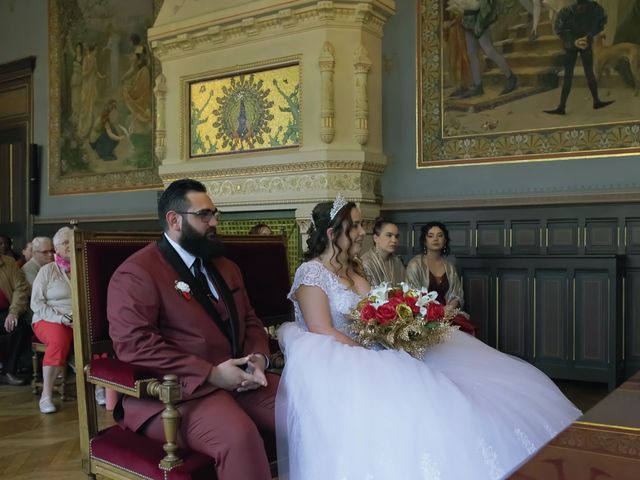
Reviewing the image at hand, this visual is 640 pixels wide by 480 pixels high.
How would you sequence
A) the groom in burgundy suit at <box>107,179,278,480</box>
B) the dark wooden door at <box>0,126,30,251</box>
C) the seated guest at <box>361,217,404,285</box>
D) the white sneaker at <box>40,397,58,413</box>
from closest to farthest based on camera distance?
the groom in burgundy suit at <box>107,179,278,480</box>, the white sneaker at <box>40,397,58,413</box>, the seated guest at <box>361,217,404,285</box>, the dark wooden door at <box>0,126,30,251</box>

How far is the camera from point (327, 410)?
2.77 m

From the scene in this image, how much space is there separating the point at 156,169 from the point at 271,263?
20.3 ft

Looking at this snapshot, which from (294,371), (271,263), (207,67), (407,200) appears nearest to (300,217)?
(407,200)

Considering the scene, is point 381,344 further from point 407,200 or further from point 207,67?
point 207,67

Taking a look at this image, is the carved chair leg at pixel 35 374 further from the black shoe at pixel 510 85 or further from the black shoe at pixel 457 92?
the black shoe at pixel 510 85

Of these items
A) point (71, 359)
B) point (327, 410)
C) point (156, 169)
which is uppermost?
point (156, 169)

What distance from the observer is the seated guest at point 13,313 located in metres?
6.57

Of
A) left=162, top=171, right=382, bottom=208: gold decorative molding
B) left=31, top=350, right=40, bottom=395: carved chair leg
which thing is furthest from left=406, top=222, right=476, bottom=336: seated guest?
left=31, top=350, right=40, bottom=395: carved chair leg

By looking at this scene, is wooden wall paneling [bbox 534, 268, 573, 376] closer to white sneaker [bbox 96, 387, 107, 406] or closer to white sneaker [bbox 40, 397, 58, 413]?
white sneaker [bbox 96, 387, 107, 406]

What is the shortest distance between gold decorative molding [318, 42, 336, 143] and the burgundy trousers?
4814mm

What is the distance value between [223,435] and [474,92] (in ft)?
18.5

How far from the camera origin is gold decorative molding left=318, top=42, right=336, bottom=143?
23.7 feet

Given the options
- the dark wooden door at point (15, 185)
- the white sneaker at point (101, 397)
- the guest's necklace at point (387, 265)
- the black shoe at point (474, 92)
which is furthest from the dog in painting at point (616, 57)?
the dark wooden door at point (15, 185)

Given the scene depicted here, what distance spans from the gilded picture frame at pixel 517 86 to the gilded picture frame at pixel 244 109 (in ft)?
4.99
